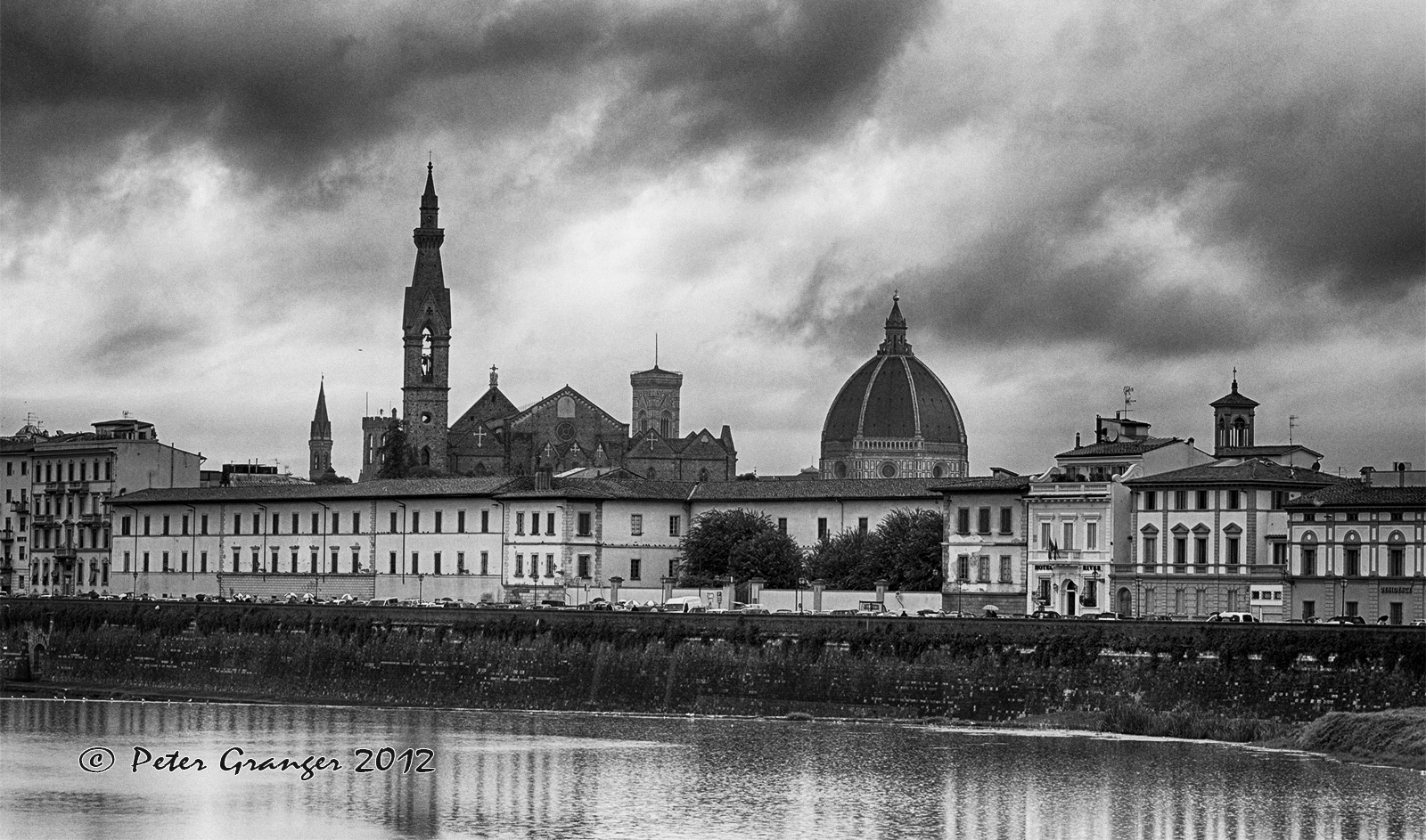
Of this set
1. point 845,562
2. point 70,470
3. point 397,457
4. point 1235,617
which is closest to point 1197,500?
point 1235,617

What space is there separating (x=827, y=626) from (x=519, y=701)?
10.8 metres

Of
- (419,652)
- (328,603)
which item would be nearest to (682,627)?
(419,652)

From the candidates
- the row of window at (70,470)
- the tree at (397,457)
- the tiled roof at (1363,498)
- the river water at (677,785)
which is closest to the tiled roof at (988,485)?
the tiled roof at (1363,498)

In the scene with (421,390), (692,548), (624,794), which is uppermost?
(421,390)

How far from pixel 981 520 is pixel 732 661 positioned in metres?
18.9

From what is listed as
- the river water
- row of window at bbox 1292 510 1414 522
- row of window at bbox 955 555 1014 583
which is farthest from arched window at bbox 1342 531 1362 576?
the river water

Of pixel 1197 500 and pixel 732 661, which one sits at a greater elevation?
pixel 1197 500

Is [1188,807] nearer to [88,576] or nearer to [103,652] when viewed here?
[103,652]

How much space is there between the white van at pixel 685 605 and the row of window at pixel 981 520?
31.9ft

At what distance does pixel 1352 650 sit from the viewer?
6625 cm

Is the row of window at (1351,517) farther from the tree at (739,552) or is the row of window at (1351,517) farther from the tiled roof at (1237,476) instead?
the tree at (739,552)

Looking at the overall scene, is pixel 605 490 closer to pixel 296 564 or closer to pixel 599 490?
pixel 599 490

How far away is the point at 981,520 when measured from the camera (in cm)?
9362

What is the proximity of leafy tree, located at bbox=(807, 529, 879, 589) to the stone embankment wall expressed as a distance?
1685 cm
